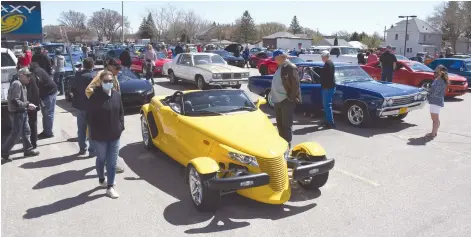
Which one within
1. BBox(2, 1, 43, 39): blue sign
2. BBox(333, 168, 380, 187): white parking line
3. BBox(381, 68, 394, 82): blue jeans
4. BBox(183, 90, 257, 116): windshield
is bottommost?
BBox(333, 168, 380, 187): white parking line

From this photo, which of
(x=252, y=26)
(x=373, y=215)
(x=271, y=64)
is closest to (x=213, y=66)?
(x=271, y=64)

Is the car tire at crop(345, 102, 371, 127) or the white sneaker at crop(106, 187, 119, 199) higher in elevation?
the car tire at crop(345, 102, 371, 127)

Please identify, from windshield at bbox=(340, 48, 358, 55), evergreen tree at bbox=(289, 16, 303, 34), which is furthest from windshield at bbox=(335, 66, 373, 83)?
evergreen tree at bbox=(289, 16, 303, 34)

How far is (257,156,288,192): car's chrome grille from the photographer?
4887mm

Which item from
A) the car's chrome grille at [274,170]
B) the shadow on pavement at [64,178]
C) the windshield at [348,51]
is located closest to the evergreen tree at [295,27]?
the windshield at [348,51]

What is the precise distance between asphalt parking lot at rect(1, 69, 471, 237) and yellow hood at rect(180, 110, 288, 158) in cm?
77

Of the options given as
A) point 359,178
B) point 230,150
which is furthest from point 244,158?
point 359,178

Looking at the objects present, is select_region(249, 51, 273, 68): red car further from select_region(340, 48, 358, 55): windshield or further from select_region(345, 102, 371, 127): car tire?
select_region(345, 102, 371, 127): car tire

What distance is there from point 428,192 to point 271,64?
1658 cm

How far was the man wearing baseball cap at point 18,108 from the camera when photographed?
23.0 feet

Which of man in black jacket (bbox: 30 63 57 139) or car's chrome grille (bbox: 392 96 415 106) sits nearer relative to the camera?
man in black jacket (bbox: 30 63 57 139)

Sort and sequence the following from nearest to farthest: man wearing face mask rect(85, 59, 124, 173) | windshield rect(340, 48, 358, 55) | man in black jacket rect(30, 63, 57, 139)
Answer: man wearing face mask rect(85, 59, 124, 173)
man in black jacket rect(30, 63, 57, 139)
windshield rect(340, 48, 358, 55)

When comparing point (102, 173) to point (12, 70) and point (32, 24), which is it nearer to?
point (12, 70)

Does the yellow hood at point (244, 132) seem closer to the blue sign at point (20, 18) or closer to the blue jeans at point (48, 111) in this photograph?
the blue jeans at point (48, 111)
